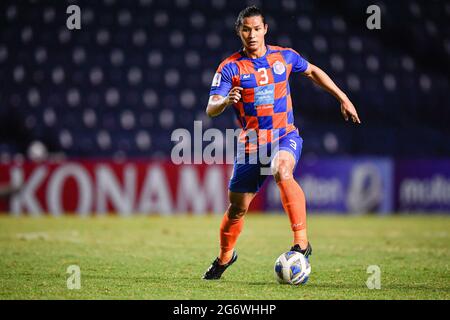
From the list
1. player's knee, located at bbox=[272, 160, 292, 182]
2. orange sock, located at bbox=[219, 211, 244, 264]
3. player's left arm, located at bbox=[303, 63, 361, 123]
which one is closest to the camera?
player's knee, located at bbox=[272, 160, 292, 182]

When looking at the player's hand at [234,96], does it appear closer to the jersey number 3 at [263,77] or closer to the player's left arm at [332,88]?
the jersey number 3 at [263,77]

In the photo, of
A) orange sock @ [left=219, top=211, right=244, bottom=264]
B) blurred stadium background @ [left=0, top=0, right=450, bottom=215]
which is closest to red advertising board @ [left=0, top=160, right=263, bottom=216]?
blurred stadium background @ [left=0, top=0, right=450, bottom=215]

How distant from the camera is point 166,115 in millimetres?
16266

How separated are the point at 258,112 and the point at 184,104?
417 inches

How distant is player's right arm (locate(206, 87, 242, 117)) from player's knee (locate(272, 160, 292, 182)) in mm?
579

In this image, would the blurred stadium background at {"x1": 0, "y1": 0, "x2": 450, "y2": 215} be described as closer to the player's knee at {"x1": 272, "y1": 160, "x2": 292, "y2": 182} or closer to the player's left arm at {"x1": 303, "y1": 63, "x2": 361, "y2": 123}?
the player's left arm at {"x1": 303, "y1": 63, "x2": 361, "y2": 123}

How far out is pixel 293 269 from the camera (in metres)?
5.61

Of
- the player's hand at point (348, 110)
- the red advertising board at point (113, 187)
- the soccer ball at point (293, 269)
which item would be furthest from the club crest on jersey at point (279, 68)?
the red advertising board at point (113, 187)

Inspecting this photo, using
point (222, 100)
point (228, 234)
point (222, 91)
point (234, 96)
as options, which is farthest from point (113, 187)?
point (234, 96)

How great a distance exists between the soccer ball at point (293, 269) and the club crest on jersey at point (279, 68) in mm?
1438

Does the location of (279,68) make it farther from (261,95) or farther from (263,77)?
(261,95)

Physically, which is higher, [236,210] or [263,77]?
[263,77]

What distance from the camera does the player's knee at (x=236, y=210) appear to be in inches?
243

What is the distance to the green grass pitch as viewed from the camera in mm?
5352
